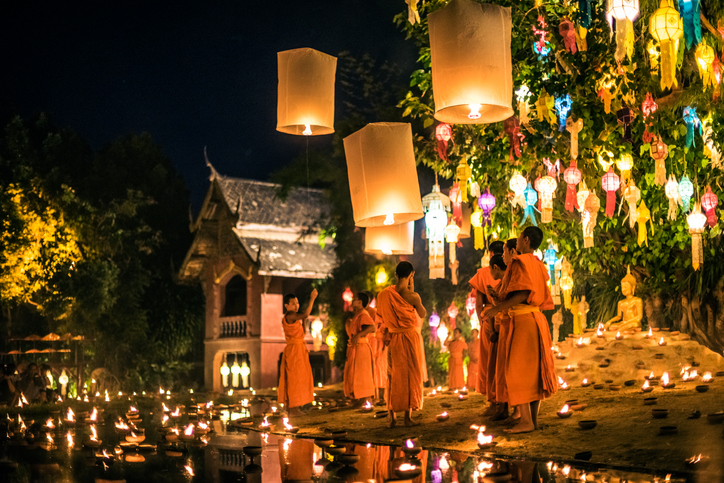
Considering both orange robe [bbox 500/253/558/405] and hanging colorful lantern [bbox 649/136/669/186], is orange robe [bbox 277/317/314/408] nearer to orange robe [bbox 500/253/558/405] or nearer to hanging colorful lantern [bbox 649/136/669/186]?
orange robe [bbox 500/253/558/405]

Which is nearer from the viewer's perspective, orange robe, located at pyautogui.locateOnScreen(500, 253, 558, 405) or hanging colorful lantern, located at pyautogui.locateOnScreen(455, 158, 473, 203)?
orange robe, located at pyautogui.locateOnScreen(500, 253, 558, 405)

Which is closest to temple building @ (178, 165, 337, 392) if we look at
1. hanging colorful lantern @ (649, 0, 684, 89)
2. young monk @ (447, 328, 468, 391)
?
young monk @ (447, 328, 468, 391)

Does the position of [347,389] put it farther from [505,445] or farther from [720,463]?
[720,463]

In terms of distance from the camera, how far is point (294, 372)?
9.83 metres

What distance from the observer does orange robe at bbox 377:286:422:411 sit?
24.5ft

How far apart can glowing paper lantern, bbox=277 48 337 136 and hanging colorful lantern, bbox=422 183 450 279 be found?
3.57 metres

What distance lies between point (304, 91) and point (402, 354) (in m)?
2.83

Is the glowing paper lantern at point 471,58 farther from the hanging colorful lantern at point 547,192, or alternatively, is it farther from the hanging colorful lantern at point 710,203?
the hanging colorful lantern at point 710,203

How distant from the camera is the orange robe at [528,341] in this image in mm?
6238

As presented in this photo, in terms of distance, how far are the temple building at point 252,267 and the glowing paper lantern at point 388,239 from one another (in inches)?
445

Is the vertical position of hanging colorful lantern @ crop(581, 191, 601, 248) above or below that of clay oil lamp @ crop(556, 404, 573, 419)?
above

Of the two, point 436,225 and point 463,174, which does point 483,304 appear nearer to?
point 463,174

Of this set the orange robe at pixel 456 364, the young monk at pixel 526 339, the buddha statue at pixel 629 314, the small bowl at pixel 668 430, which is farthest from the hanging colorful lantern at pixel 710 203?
the orange robe at pixel 456 364

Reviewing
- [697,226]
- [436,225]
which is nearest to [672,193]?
[697,226]
